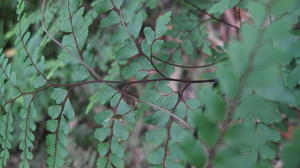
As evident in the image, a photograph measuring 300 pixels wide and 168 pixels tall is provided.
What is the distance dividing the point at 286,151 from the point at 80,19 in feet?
1.46

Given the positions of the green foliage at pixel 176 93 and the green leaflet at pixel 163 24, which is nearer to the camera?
the green foliage at pixel 176 93

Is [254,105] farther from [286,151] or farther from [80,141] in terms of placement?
[80,141]

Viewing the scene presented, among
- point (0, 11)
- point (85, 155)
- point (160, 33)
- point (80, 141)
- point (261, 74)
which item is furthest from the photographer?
point (0, 11)

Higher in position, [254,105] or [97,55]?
[254,105]

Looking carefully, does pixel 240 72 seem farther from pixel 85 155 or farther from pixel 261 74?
pixel 85 155

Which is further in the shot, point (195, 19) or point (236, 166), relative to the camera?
point (195, 19)

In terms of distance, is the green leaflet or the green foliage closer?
the green foliage

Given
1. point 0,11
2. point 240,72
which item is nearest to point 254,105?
point 240,72

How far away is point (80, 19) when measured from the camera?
2.16ft

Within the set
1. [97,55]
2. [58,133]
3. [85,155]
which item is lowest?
[85,155]

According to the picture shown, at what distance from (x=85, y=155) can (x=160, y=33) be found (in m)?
0.94

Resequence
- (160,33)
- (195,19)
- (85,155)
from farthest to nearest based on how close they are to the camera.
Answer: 1. (85,155)
2. (195,19)
3. (160,33)

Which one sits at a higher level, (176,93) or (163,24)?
(163,24)

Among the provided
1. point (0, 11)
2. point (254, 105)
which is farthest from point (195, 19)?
point (0, 11)
